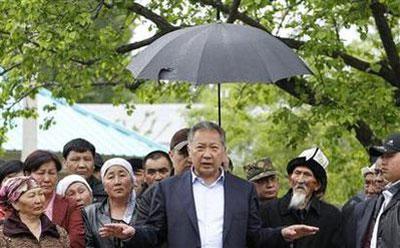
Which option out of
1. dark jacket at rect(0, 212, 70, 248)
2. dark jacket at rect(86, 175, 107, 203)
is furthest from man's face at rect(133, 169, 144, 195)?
dark jacket at rect(0, 212, 70, 248)

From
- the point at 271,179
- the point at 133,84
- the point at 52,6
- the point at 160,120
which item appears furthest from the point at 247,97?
the point at 160,120

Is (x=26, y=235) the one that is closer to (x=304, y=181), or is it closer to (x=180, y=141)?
(x=180, y=141)

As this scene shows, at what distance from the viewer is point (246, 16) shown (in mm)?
13883

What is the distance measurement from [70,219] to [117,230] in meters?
1.24

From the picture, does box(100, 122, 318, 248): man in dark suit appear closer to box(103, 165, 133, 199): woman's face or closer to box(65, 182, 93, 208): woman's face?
box(103, 165, 133, 199): woman's face

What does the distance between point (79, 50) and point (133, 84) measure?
2139mm

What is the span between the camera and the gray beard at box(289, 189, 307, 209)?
8788 millimetres

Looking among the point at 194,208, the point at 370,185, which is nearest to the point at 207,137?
the point at 194,208

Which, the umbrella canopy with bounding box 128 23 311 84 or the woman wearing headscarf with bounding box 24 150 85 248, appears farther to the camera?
the woman wearing headscarf with bounding box 24 150 85 248

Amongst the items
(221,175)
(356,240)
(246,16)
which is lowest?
(356,240)

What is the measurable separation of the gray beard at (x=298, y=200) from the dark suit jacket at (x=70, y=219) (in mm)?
1580

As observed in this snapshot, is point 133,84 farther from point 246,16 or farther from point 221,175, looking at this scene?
point 221,175

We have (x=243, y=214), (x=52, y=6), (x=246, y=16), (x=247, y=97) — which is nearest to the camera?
(x=243, y=214)

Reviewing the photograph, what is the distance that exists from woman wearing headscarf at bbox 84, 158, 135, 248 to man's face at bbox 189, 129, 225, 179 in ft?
3.14
